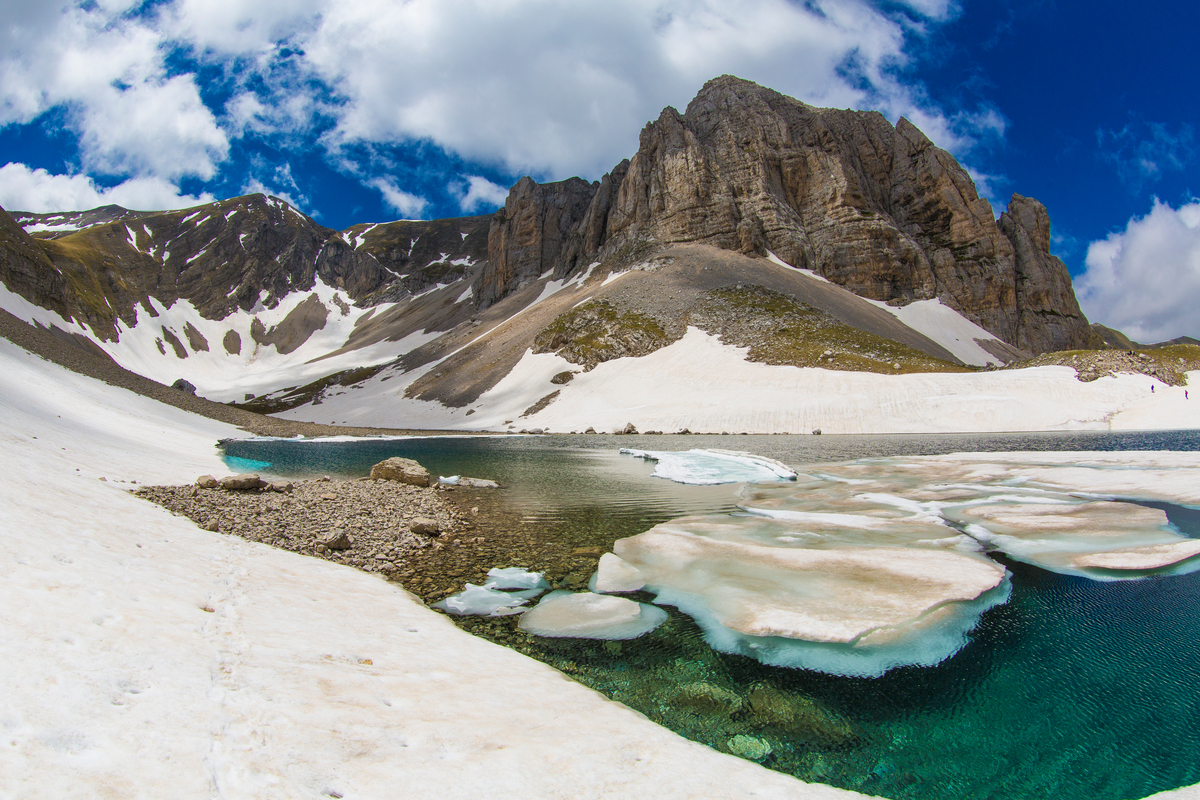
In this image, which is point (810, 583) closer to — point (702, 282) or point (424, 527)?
point (424, 527)

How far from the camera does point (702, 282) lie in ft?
313

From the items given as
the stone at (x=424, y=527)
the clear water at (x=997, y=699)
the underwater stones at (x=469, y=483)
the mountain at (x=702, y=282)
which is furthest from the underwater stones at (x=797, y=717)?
the mountain at (x=702, y=282)

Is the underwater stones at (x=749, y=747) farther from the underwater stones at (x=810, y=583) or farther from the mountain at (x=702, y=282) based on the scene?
the mountain at (x=702, y=282)

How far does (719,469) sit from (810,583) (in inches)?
735

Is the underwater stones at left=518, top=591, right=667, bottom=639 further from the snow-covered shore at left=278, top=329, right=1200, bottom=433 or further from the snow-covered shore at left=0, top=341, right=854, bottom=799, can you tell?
the snow-covered shore at left=278, top=329, right=1200, bottom=433

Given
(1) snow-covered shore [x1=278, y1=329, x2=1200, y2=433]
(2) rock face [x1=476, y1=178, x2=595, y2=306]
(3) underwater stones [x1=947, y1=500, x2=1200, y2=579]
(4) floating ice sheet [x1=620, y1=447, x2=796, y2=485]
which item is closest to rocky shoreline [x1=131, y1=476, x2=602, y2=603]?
(3) underwater stones [x1=947, y1=500, x2=1200, y2=579]

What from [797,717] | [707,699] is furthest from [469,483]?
→ [797,717]

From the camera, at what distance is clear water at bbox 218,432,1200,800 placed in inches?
222

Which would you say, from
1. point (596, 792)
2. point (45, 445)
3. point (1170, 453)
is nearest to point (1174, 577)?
point (596, 792)

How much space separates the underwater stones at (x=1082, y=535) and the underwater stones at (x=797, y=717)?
27.7ft

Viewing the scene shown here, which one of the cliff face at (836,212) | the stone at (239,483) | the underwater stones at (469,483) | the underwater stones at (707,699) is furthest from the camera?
the cliff face at (836,212)

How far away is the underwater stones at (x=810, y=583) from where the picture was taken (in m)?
8.80

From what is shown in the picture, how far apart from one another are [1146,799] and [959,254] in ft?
453

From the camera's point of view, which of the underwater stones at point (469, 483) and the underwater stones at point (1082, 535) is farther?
the underwater stones at point (469, 483)
